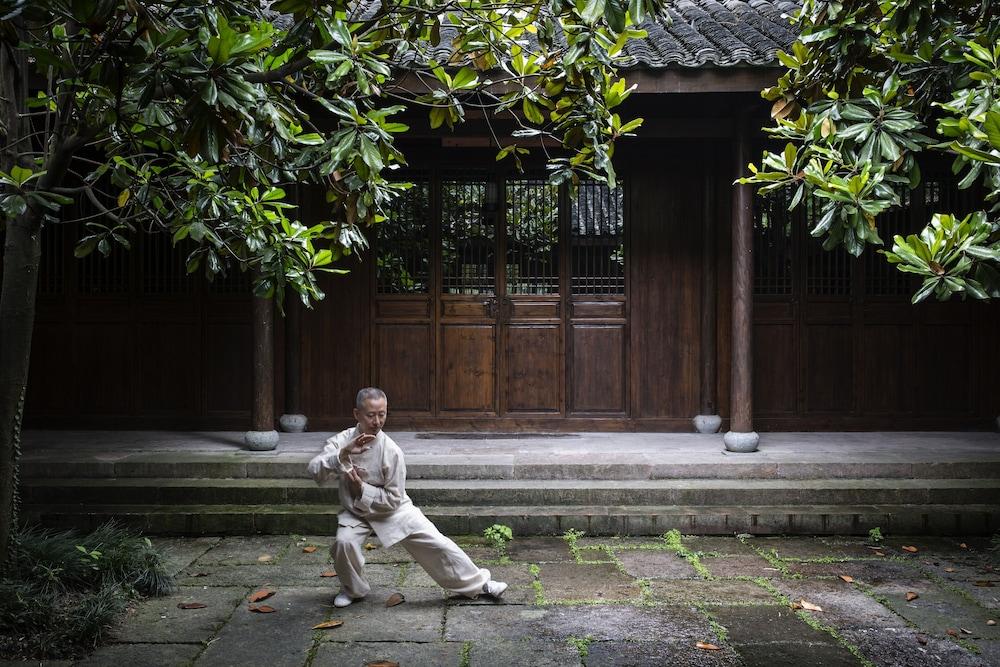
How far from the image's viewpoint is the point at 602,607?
5398mm

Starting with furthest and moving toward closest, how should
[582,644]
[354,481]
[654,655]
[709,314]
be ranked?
[709,314] < [354,481] < [582,644] < [654,655]

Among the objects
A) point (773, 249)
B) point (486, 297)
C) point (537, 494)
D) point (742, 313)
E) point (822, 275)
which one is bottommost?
point (537, 494)

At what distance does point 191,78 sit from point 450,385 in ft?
20.8

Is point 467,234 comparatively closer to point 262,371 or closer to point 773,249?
point 262,371

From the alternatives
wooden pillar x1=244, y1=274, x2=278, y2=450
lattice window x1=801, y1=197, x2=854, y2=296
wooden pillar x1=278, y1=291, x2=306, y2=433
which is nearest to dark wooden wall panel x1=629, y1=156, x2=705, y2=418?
lattice window x1=801, y1=197, x2=854, y2=296

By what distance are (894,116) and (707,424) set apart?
17.8 ft

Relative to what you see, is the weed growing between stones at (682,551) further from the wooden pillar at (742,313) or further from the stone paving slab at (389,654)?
the stone paving slab at (389,654)

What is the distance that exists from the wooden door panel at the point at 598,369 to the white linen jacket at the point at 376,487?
4270mm

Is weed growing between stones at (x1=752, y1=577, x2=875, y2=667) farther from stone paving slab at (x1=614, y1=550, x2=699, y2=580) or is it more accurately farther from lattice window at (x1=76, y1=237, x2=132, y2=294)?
lattice window at (x1=76, y1=237, x2=132, y2=294)

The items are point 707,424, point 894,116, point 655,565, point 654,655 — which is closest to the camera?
point 894,116

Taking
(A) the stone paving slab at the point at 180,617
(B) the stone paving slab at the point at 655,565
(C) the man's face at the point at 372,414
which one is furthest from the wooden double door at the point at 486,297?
(C) the man's face at the point at 372,414

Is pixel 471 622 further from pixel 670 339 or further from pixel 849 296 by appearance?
pixel 849 296

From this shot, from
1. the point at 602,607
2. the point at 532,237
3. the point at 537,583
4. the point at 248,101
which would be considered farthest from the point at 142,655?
the point at 532,237

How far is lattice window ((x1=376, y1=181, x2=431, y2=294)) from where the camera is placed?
945 cm
